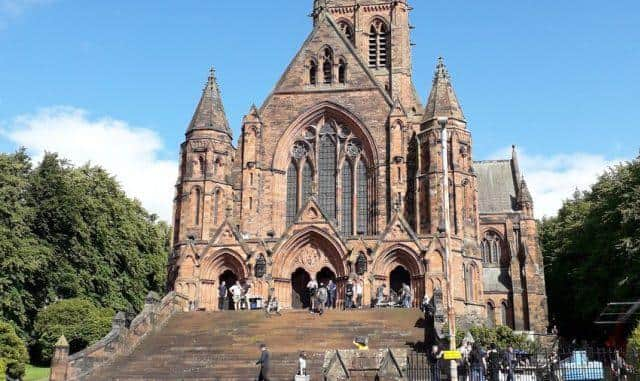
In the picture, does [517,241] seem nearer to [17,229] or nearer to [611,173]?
[611,173]

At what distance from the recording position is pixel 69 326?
38.3m

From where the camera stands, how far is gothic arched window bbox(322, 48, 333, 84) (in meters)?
45.1

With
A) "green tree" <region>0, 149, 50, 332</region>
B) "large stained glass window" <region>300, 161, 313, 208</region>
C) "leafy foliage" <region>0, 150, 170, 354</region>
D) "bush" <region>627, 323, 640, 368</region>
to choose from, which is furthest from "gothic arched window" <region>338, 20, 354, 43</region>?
"bush" <region>627, 323, 640, 368</region>

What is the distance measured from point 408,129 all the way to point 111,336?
71.3 feet

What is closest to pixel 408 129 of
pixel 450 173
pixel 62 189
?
pixel 450 173

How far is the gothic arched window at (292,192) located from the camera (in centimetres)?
4315

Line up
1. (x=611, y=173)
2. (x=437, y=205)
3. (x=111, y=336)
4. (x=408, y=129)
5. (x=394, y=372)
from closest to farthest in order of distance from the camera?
1. (x=394, y=372)
2. (x=111, y=336)
3. (x=437, y=205)
4. (x=408, y=129)
5. (x=611, y=173)

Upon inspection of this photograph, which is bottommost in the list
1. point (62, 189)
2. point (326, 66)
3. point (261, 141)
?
point (62, 189)

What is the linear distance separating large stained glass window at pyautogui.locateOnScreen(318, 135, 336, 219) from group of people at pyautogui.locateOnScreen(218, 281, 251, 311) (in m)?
7.30

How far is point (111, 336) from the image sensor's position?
28812 mm

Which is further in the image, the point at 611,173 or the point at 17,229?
the point at 611,173

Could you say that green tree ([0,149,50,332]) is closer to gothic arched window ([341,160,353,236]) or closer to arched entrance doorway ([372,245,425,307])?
gothic arched window ([341,160,353,236])

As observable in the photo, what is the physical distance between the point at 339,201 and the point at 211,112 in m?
9.31

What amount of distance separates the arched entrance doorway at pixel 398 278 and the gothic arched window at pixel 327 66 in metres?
13.1
